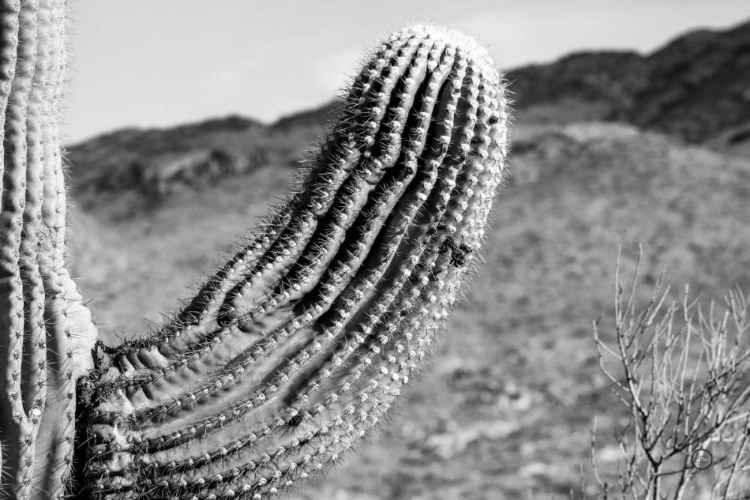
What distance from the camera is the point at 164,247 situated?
22719 mm

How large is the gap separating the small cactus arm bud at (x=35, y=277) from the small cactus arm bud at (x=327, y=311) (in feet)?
0.46

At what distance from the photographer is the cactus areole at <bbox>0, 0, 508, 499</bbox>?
328 cm

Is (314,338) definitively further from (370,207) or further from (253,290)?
(370,207)

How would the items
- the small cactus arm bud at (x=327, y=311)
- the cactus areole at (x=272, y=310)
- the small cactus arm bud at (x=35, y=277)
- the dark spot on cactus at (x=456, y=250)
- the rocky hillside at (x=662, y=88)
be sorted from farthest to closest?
1. the rocky hillside at (x=662, y=88)
2. the dark spot on cactus at (x=456, y=250)
3. the small cactus arm bud at (x=327, y=311)
4. the cactus areole at (x=272, y=310)
5. the small cactus arm bud at (x=35, y=277)

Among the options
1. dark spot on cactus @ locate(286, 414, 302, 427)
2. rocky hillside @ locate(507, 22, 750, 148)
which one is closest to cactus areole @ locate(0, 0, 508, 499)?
dark spot on cactus @ locate(286, 414, 302, 427)

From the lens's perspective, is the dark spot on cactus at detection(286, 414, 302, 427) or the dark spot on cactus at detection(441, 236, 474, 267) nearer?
the dark spot on cactus at detection(286, 414, 302, 427)

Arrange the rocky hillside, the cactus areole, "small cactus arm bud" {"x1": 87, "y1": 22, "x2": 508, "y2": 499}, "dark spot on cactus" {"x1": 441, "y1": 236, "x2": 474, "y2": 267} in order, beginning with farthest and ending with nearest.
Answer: the rocky hillside → "dark spot on cactus" {"x1": 441, "y1": 236, "x2": 474, "y2": 267} → "small cactus arm bud" {"x1": 87, "y1": 22, "x2": 508, "y2": 499} → the cactus areole

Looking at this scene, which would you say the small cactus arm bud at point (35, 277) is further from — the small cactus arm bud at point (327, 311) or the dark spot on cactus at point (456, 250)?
the dark spot on cactus at point (456, 250)

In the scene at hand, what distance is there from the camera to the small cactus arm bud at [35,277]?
3.14 metres

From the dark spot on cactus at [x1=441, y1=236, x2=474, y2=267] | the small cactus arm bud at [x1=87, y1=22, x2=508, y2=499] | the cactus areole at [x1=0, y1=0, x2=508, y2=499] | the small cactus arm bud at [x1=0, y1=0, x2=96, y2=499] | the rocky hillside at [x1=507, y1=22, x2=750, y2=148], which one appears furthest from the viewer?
the rocky hillside at [x1=507, y1=22, x2=750, y2=148]

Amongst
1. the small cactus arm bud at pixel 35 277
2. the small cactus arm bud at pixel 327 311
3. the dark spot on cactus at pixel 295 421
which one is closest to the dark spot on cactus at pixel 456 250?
the small cactus arm bud at pixel 327 311

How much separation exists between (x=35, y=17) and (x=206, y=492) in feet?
5.75

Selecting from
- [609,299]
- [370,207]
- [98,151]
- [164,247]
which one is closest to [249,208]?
[164,247]

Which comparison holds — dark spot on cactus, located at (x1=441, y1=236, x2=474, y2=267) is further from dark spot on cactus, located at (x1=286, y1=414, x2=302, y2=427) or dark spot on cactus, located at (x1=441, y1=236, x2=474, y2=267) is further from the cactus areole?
dark spot on cactus, located at (x1=286, y1=414, x2=302, y2=427)
